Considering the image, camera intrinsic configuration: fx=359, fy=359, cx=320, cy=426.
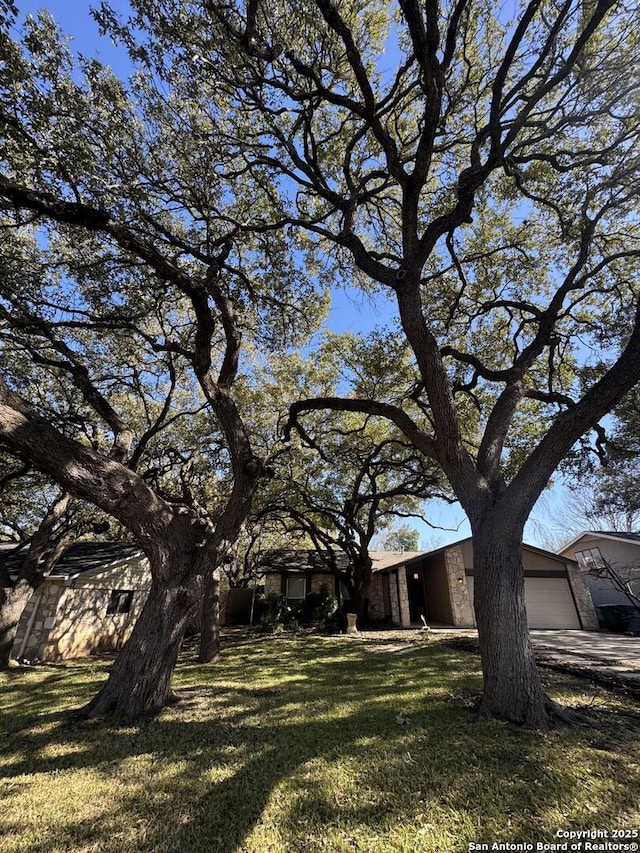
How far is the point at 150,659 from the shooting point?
4.72m

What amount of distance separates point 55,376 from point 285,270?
21.8 ft

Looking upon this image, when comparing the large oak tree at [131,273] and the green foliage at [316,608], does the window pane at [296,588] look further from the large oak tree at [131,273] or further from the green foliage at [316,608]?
the large oak tree at [131,273]

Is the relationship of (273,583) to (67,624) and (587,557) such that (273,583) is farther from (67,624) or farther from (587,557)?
(587,557)

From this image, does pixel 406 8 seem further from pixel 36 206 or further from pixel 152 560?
pixel 152 560

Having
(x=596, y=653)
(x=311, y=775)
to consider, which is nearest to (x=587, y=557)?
(x=596, y=653)

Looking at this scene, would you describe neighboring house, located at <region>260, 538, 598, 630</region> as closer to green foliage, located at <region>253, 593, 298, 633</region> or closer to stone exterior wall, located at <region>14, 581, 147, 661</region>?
green foliage, located at <region>253, 593, 298, 633</region>

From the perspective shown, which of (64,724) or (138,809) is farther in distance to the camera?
(64,724)

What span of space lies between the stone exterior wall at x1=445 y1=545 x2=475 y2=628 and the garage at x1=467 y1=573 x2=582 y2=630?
2.09 ft

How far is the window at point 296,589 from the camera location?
63.9 feet

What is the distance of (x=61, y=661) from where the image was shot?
33.3 feet

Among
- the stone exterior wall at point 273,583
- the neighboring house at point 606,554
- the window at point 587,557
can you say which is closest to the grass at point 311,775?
the stone exterior wall at point 273,583

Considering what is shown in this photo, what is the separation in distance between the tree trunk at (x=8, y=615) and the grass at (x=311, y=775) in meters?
4.34

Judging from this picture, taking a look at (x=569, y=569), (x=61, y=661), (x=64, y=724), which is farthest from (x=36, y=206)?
(x=569, y=569)

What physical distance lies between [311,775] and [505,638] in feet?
8.34
